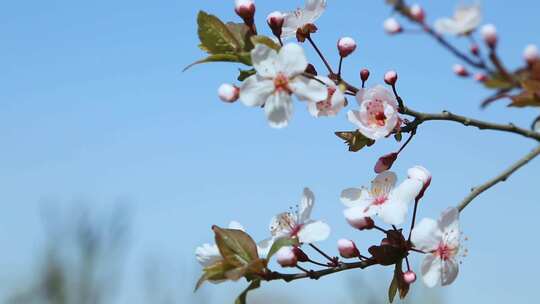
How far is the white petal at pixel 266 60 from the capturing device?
1.12m

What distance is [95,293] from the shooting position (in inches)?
465

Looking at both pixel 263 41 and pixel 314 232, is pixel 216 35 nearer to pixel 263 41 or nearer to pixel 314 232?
pixel 263 41

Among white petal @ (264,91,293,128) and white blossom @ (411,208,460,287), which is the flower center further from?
white blossom @ (411,208,460,287)

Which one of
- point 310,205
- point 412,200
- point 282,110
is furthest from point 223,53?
point 412,200

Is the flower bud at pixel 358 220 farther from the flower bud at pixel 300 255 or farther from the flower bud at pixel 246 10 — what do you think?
the flower bud at pixel 246 10

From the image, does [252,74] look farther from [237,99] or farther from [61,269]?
[61,269]

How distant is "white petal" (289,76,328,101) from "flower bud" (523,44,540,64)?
33cm

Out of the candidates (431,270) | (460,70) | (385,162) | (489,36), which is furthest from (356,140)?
(489,36)

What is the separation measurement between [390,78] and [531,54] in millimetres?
428

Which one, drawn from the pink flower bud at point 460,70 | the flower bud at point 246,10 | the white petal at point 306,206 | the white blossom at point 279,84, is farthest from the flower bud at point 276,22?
the pink flower bud at point 460,70

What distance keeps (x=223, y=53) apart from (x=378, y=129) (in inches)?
11.5

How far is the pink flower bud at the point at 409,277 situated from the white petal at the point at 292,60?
39cm

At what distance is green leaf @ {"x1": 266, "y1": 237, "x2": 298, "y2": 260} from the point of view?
1188 mm

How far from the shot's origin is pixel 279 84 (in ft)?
3.74
